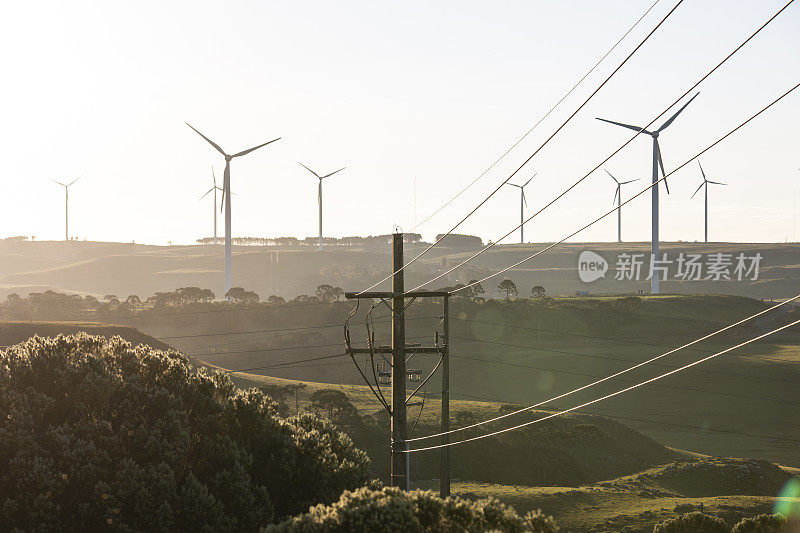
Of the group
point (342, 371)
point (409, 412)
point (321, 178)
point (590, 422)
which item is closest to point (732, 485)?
point (590, 422)

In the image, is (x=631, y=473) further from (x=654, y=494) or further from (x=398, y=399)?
(x=398, y=399)

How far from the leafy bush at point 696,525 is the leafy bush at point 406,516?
2617 centimetres

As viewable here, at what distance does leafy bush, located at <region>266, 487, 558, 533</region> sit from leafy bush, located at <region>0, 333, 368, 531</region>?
8.74m

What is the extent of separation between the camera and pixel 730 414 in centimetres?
10425

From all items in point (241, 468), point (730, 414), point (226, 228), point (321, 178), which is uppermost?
point (321, 178)

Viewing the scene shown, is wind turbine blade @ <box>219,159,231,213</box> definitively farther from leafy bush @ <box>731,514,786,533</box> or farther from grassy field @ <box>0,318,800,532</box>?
leafy bush @ <box>731,514,786,533</box>

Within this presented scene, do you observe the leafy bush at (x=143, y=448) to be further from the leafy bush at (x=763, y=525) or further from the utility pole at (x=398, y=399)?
the leafy bush at (x=763, y=525)

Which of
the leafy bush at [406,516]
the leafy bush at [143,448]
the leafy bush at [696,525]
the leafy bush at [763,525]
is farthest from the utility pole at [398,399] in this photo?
the leafy bush at [696,525]

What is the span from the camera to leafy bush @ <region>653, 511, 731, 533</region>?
4488cm

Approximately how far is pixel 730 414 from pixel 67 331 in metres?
85.6

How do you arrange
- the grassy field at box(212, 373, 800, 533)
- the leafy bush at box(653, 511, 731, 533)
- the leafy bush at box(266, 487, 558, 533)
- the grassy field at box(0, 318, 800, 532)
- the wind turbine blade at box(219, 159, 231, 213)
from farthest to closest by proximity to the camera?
1. the wind turbine blade at box(219, 159, 231, 213)
2. the grassy field at box(0, 318, 800, 532)
3. the grassy field at box(212, 373, 800, 533)
4. the leafy bush at box(653, 511, 731, 533)
5. the leafy bush at box(266, 487, 558, 533)

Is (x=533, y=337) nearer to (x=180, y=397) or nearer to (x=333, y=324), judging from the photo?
(x=333, y=324)

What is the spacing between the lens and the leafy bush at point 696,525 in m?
44.9

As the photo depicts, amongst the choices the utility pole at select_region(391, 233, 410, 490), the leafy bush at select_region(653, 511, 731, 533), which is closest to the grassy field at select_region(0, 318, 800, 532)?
the leafy bush at select_region(653, 511, 731, 533)
